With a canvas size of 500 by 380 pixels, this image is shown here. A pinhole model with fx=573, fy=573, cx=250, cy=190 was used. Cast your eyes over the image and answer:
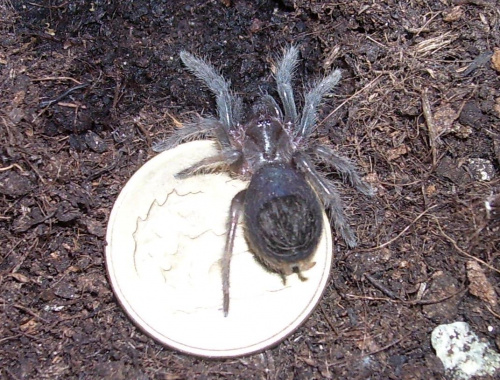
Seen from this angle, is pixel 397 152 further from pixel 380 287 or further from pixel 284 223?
pixel 284 223

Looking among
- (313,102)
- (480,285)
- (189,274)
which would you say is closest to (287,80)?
(313,102)

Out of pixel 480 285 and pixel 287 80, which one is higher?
pixel 287 80

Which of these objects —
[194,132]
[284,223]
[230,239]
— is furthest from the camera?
[194,132]

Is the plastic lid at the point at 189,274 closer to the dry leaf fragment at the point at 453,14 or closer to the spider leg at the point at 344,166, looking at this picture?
the spider leg at the point at 344,166

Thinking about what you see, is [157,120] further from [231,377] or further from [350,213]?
[231,377]

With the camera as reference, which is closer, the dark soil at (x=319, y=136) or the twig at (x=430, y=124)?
the dark soil at (x=319, y=136)

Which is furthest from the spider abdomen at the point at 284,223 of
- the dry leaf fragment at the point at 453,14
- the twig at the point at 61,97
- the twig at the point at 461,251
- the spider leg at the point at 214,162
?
the dry leaf fragment at the point at 453,14

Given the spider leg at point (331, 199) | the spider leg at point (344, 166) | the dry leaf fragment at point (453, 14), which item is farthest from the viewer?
the dry leaf fragment at point (453, 14)
